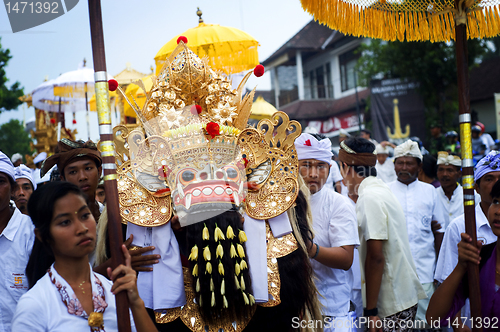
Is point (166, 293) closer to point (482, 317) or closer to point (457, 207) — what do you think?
point (482, 317)

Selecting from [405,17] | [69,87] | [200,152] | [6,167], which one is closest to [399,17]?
[405,17]

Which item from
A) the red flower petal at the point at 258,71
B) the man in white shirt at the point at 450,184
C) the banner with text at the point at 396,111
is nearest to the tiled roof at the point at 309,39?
the banner with text at the point at 396,111

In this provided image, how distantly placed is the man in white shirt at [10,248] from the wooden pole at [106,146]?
97 centimetres

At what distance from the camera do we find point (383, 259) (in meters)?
3.54

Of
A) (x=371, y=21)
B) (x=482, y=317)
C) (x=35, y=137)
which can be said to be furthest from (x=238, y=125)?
(x=35, y=137)

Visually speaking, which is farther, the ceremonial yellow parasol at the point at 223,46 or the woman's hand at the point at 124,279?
the ceremonial yellow parasol at the point at 223,46

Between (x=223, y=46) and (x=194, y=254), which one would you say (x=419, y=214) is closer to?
(x=223, y=46)

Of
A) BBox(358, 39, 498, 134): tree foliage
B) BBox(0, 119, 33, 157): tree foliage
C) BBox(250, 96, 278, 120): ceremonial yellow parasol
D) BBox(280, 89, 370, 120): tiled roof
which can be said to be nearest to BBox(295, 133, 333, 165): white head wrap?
BBox(250, 96, 278, 120): ceremonial yellow parasol

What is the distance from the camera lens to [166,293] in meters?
2.29

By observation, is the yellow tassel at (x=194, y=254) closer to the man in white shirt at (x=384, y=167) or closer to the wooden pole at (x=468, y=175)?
the wooden pole at (x=468, y=175)

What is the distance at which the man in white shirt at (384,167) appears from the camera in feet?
24.2

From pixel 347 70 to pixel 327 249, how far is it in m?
19.9

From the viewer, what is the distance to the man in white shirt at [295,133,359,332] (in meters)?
3.07

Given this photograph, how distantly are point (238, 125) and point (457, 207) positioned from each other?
3743 mm
